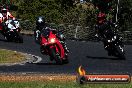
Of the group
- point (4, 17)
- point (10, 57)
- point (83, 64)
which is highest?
point (4, 17)

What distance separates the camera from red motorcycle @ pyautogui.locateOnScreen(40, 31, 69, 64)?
60.8ft

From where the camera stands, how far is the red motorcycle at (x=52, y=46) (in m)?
18.5

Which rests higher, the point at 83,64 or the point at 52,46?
the point at 52,46

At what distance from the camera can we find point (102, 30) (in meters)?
21.2

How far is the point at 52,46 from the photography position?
61.0 feet

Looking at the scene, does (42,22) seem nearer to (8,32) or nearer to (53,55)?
(53,55)

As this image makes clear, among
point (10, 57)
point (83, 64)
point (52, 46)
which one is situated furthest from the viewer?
point (10, 57)

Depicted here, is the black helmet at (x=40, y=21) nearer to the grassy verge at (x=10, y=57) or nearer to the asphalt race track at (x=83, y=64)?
the asphalt race track at (x=83, y=64)

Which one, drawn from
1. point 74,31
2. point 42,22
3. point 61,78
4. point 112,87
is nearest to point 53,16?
point 74,31

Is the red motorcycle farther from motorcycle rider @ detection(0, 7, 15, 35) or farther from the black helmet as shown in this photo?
motorcycle rider @ detection(0, 7, 15, 35)

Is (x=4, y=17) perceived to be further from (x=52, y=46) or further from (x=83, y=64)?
(x=83, y=64)

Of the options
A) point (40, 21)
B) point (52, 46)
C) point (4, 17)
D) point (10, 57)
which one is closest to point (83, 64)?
point (52, 46)

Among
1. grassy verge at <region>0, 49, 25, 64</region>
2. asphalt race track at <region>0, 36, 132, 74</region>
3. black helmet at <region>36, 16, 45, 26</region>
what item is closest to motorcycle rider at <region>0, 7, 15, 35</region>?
asphalt race track at <region>0, 36, 132, 74</region>

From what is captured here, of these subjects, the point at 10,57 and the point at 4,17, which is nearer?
the point at 10,57
